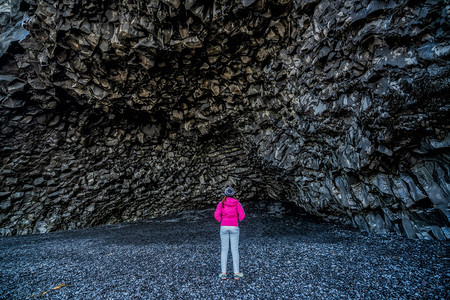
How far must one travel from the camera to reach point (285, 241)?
9250mm

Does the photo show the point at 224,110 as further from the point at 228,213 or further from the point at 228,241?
the point at 228,241

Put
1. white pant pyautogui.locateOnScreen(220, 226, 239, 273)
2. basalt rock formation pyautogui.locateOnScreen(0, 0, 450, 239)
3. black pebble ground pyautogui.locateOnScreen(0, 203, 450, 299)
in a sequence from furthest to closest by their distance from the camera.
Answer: basalt rock formation pyautogui.locateOnScreen(0, 0, 450, 239) < white pant pyautogui.locateOnScreen(220, 226, 239, 273) < black pebble ground pyautogui.locateOnScreen(0, 203, 450, 299)

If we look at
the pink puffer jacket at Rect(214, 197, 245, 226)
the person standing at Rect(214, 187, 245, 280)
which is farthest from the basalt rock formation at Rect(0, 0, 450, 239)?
the person standing at Rect(214, 187, 245, 280)

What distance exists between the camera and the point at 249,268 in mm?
6305

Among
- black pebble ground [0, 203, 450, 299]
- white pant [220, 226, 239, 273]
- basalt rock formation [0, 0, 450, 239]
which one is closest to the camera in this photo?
black pebble ground [0, 203, 450, 299]

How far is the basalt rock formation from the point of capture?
7141 mm

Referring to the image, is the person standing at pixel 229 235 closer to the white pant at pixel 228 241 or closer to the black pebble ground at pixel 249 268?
the white pant at pixel 228 241

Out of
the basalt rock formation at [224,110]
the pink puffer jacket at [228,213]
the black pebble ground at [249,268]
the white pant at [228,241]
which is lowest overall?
the black pebble ground at [249,268]

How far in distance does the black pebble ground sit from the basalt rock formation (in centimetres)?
213

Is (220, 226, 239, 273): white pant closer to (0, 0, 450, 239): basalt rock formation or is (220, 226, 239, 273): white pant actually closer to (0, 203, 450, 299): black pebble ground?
(0, 203, 450, 299): black pebble ground

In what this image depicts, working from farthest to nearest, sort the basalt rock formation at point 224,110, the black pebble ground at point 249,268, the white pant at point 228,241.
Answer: the basalt rock formation at point 224,110 < the white pant at point 228,241 < the black pebble ground at point 249,268

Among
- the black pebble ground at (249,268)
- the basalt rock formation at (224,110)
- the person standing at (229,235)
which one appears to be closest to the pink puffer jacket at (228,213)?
the person standing at (229,235)

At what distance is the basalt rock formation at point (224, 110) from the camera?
23.4 ft

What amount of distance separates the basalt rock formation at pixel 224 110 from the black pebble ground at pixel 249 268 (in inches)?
83.8
